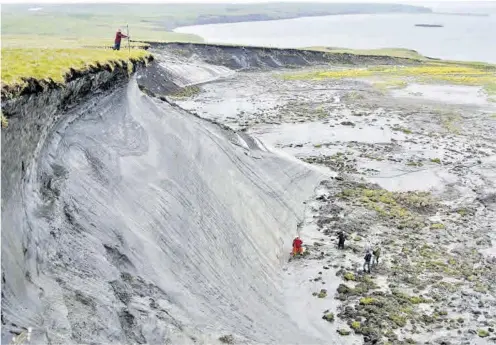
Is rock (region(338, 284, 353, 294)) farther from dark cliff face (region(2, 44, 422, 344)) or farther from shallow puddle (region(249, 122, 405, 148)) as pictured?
shallow puddle (region(249, 122, 405, 148))

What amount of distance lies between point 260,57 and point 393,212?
246ft

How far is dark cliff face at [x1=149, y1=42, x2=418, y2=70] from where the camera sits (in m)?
98.8

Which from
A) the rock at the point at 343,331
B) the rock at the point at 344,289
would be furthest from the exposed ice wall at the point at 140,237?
the rock at the point at 344,289

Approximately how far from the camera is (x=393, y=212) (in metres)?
31.4

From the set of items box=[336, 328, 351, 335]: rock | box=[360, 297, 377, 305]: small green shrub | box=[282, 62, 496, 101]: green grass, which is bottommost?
box=[336, 328, 351, 335]: rock

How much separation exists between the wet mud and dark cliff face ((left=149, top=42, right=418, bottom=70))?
3294cm

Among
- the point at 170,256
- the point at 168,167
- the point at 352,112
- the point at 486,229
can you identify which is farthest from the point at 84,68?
the point at 352,112

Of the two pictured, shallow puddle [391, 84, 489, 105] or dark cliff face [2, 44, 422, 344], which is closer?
dark cliff face [2, 44, 422, 344]

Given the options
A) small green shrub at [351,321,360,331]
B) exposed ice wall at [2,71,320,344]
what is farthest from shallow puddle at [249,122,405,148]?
small green shrub at [351,321,360,331]

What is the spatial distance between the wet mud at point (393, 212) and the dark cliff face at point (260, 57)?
108 feet

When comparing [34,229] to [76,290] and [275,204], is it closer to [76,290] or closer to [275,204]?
[76,290]

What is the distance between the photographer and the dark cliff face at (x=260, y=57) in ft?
324

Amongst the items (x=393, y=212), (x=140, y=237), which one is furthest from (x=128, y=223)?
(x=393, y=212)

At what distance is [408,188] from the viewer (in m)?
36.3
